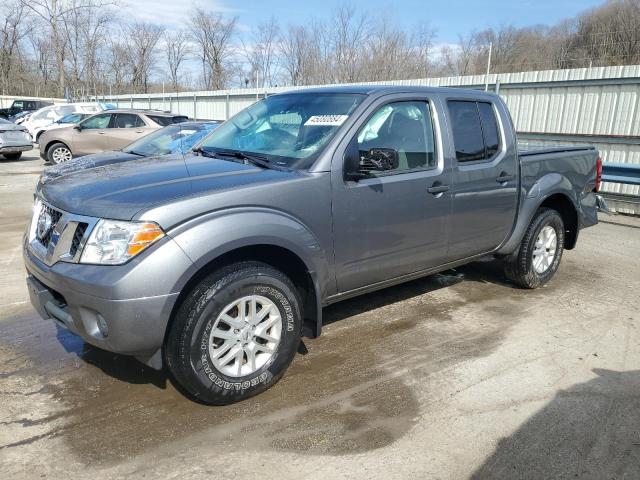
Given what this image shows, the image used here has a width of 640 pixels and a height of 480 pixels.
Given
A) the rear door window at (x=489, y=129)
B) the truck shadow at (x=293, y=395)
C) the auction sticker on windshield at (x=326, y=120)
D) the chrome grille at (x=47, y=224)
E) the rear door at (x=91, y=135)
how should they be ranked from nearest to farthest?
the truck shadow at (x=293, y=395)
the chrome grille at (x=47, y=224)
the auction sticker on windshield at (x=326, y=120)
the rear door window at (x=489, y=129)
the rear door at (x=91, y=135)

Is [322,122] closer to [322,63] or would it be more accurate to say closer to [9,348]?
[9,348]

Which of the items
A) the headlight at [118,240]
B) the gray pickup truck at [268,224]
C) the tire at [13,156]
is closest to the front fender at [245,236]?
the gray pickup truck at [268,224]

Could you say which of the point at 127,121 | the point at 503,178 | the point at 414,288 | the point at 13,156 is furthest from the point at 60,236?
the point at 13,156

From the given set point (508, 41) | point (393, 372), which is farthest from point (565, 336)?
point (508, 41)

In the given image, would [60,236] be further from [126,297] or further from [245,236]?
[245,236]

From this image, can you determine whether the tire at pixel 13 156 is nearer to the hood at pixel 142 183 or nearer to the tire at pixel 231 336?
the hood at pixel 142 183

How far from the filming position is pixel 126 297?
268cm

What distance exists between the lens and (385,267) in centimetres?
394

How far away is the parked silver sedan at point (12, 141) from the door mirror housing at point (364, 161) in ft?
54.6

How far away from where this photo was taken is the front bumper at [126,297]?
2689 mm

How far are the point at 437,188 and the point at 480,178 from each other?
592 millimetres

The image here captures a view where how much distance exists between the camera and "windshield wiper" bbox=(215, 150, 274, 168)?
11.7 feet

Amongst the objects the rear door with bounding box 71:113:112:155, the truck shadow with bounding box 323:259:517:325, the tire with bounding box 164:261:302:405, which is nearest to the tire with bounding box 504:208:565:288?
the truck shadow with bounding box 323:259:517:325

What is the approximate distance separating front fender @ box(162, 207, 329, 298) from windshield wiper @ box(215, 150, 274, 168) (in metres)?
0.50
